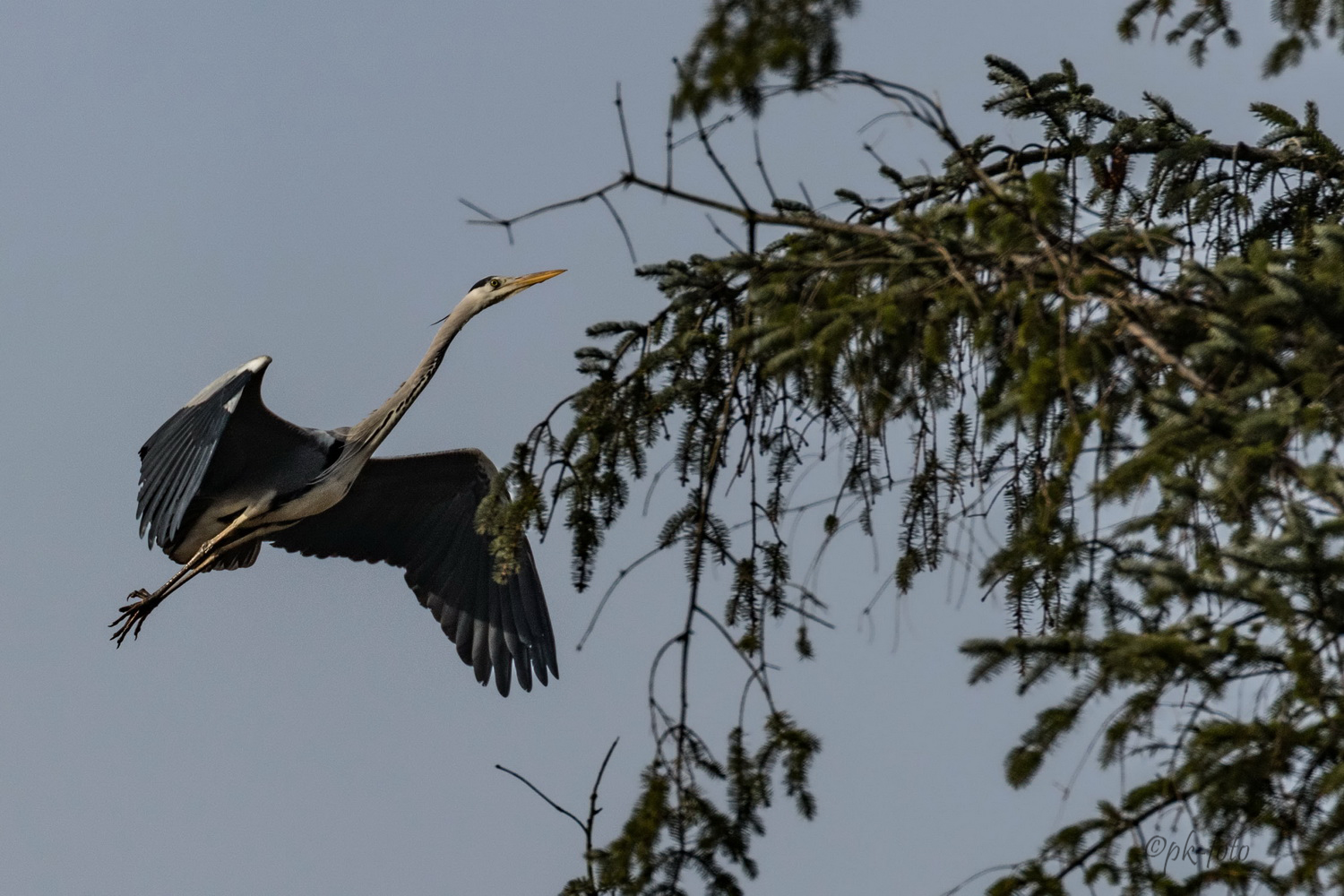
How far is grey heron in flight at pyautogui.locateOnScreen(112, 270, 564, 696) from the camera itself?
7293 mm

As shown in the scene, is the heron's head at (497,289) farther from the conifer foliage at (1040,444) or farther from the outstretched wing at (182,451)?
the conifer foliage at (1040,444)

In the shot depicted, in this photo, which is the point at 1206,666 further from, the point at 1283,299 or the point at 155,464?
the point at 155,464

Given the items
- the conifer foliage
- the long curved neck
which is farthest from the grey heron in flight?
the conifer foliage

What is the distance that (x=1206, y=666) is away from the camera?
3.13m

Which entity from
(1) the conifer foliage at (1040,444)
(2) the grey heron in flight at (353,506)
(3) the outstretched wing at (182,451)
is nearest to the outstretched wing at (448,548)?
(2) the grey heron in flight at (353,506)

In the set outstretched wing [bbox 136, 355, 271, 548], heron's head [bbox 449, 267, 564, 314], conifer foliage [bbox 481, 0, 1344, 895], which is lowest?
conifer foliage [bbox 481, 0, 1344, 895]

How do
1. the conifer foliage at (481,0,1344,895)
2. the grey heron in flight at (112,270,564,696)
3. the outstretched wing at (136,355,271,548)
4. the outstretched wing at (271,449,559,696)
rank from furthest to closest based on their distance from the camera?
the outstretched wing at (271,449,559,696), the grey heron in flight at (112,270,564,696), the outstretched wing at (136,355,271,548), the conifer foliage at (481,0,1344,895)

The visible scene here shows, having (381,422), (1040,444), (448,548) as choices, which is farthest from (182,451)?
(1040,444)

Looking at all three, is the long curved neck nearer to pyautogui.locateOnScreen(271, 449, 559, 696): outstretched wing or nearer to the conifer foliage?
pyautogui.locateOnScreen(271, 449, 559, 696): outstretched wing

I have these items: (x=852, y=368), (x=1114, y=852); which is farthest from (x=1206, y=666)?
(x=852, y=368)

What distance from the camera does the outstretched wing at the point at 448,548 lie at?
8.02 m

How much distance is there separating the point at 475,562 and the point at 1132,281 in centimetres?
539

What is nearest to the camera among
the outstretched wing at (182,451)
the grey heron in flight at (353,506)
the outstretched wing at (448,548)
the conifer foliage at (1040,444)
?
the conifer foliage at (1040,444)

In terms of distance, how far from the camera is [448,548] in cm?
851
